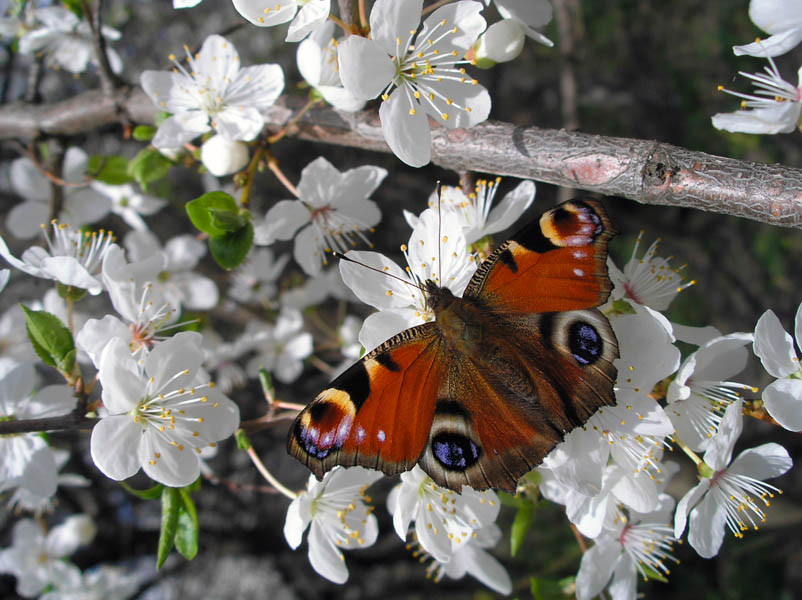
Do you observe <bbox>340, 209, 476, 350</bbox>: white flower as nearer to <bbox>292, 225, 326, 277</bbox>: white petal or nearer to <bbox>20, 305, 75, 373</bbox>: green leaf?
<bbox>292, 225, 326, 277</bbox>: white petal

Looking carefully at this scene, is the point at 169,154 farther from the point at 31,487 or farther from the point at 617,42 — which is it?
the point at 617,42

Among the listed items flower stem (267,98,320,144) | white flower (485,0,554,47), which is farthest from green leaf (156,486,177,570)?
white flower (485,0,554,47)

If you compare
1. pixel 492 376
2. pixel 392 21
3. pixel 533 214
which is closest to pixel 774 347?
pixel 492 376

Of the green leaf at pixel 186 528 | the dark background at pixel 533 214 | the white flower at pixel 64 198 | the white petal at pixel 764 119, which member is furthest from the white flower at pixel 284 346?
the white petal at pixel 764 119

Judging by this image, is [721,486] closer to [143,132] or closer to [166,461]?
[166,461]

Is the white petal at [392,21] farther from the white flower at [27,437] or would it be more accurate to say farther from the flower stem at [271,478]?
the white flower at [27,437]

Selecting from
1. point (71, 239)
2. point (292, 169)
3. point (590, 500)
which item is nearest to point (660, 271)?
point (590, 500)
